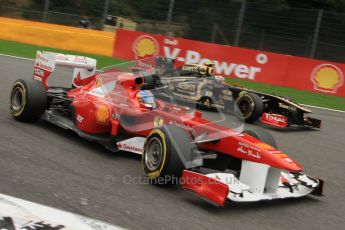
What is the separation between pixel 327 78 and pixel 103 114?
429 inches

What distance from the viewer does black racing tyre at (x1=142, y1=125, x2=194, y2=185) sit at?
15.8 ft

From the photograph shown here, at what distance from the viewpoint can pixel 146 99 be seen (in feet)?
19.6

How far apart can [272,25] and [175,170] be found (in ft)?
50.5

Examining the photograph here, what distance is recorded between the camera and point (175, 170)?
485 cm

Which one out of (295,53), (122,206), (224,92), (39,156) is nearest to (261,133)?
(224,92)

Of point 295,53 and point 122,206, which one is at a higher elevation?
point 295,53

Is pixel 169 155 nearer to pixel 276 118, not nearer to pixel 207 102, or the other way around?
pixel 207 102

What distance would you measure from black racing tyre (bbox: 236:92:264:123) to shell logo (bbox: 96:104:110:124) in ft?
13.2

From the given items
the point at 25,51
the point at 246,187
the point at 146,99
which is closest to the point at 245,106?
the point at 146,99

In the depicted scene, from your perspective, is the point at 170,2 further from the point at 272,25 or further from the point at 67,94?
the point at 67,94

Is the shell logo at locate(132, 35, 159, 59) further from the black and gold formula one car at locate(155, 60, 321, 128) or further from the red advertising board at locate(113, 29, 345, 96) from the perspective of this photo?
the black and gold formula one car at locate(155, 60, 321, 128)

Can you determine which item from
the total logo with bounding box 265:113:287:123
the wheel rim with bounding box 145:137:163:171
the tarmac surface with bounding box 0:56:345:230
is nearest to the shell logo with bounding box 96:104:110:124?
the tarmac surface with bounding box 0:56:345:230

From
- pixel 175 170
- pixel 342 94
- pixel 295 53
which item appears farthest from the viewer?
pixel 295 53

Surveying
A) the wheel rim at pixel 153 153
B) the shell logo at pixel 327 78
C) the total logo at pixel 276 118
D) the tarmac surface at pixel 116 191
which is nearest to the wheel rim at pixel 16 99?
the tarmac surface at pixel 116 191
